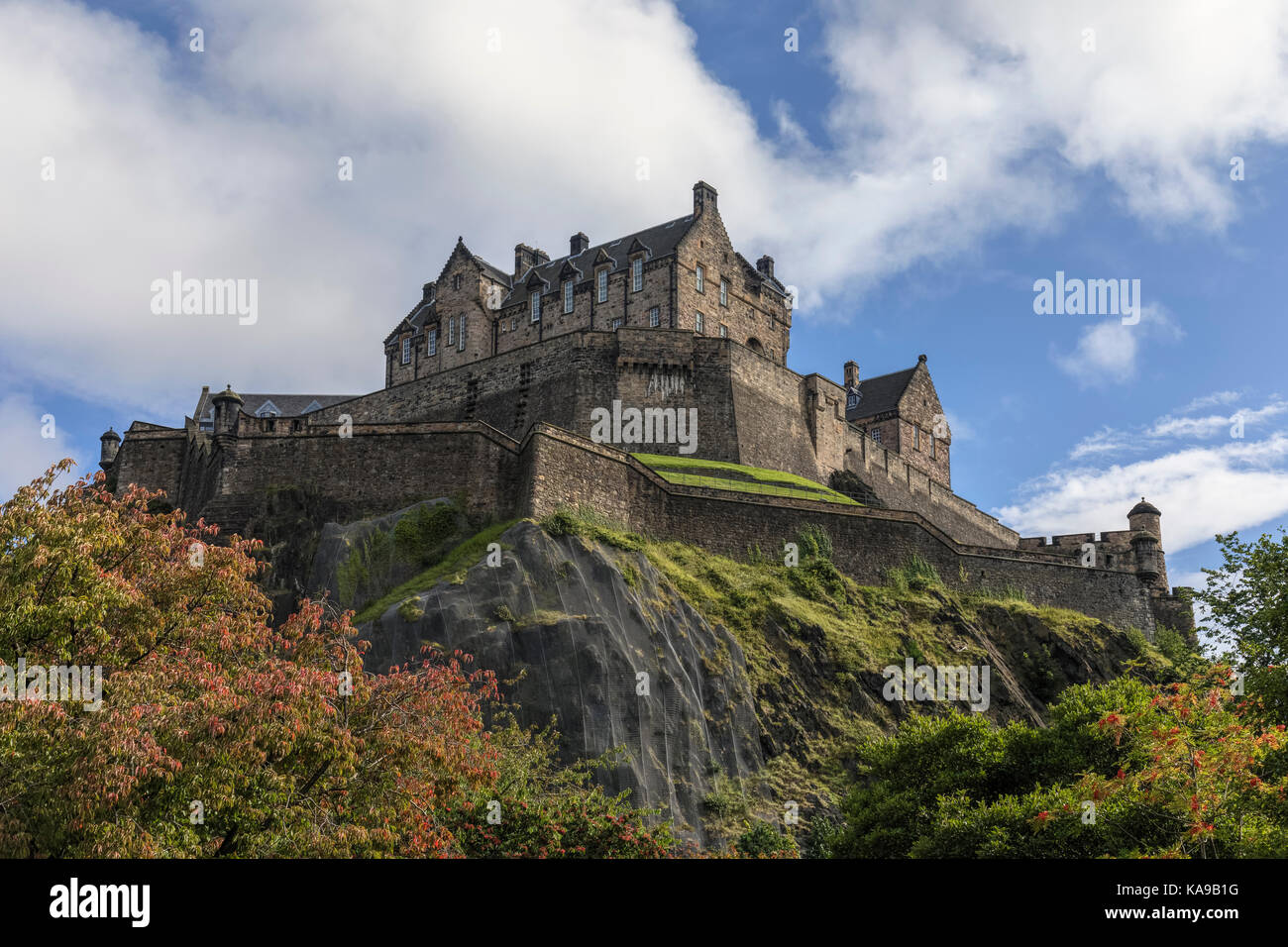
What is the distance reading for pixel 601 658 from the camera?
35.1m

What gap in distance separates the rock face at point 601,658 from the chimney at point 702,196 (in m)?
31.5

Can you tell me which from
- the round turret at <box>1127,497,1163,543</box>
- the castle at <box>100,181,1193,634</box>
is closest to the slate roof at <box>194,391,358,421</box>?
the castle at <box>100,181,1193,634</box>

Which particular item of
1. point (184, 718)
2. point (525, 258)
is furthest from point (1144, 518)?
point (184, 718)

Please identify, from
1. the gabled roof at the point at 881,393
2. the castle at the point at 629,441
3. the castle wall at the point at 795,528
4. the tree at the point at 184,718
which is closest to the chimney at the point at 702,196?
the castle at the point at 629,441

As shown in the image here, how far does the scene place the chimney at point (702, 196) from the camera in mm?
65438

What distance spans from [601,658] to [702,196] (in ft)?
121

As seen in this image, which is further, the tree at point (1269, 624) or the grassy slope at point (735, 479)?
the grassy slope at point (735, 479)

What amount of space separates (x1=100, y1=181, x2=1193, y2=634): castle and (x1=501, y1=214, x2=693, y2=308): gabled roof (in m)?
0.17

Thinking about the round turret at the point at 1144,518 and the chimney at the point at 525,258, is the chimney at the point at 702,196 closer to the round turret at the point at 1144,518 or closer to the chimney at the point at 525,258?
the chimney at the point at 525,258

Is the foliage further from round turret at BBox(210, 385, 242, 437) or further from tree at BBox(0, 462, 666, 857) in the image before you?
round turret at BBox(210, 385, 242, 437)

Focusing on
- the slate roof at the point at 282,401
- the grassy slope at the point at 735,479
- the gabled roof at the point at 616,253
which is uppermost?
the gabled roof at the point at 616,253

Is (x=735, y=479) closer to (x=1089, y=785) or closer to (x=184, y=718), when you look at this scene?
(x=1089, y=785)
